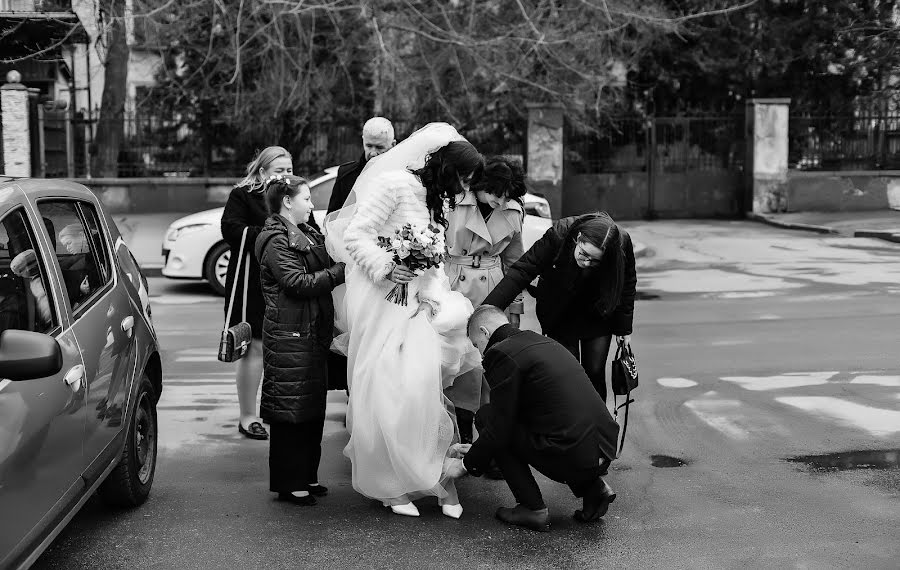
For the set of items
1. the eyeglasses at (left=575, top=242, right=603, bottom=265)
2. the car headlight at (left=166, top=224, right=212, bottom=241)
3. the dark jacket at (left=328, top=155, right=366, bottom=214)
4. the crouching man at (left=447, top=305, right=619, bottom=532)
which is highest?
the dark jacket at (left=328, top=155, right=366, bottom=214)

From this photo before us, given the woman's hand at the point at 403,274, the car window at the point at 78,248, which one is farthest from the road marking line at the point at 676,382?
the car window at the point at 78,248

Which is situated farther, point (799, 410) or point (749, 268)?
point (749, 268)

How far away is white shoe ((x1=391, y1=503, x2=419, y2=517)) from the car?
1.23m

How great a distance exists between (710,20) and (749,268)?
10.7 meters

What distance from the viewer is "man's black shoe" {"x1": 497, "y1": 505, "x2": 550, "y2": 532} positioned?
502cm

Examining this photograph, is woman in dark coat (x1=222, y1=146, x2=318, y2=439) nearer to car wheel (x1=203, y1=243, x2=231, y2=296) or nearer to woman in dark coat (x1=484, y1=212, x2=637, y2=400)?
woman in dark coat (x1=484, y1=212, x2=637, y2=400)

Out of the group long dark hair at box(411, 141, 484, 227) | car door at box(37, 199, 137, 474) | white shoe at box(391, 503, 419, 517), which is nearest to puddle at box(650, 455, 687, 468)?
white shoe at box(391, 503, 419, 517)

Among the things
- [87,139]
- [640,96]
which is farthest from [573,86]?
[87,139]

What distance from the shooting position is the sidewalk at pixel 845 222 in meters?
17.9

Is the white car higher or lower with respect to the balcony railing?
lower

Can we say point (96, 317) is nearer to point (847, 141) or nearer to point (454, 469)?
point (454, 469)

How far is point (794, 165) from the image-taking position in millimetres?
21641

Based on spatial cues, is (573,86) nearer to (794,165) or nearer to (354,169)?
(794,165)

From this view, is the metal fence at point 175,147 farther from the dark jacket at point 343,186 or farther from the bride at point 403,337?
the bride at point 403,337
